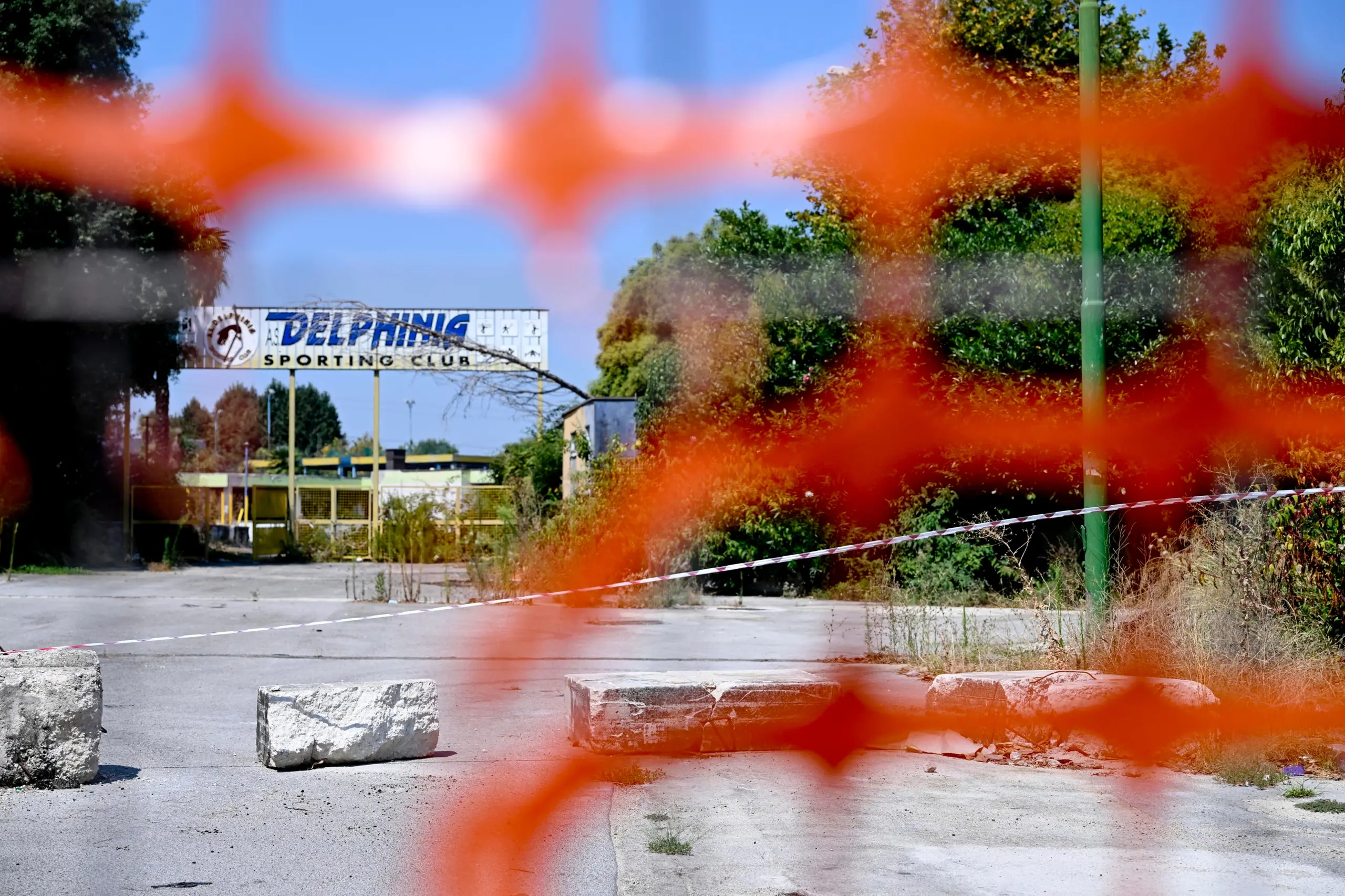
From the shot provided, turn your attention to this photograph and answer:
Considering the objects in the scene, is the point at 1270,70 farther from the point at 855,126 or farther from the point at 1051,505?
the point at 1051,505

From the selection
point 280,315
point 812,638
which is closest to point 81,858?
point 280,315

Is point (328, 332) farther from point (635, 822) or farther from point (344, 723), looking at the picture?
point (344, 723)

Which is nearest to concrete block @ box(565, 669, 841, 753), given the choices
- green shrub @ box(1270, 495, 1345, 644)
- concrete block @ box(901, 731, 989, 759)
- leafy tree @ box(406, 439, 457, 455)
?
concrete block @ box(901, 731, 989, 759)

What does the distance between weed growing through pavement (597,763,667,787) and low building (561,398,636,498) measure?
11.4 metres

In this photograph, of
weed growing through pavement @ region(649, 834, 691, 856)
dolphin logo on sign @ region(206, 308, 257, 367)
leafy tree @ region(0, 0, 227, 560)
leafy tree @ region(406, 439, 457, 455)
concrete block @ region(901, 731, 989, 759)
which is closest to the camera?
leafy tree @ region(0, 0, 227, 560)

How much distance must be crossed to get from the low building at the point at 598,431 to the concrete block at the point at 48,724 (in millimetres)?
11993

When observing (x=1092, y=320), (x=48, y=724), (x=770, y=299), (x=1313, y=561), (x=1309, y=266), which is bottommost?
(x=48, y=724)

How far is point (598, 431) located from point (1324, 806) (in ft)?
46.7

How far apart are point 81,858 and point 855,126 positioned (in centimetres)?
319

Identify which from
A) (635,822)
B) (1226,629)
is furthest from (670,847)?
(1226,629)

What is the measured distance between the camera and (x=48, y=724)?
4.95 m

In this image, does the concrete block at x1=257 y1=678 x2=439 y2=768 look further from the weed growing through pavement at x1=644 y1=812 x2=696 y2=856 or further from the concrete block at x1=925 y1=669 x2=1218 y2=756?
the concrete block at x1=925 y1=669 x2=1218 y2=756

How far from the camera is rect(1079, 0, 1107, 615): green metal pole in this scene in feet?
25.7

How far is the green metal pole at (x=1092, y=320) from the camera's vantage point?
782 centimetres
